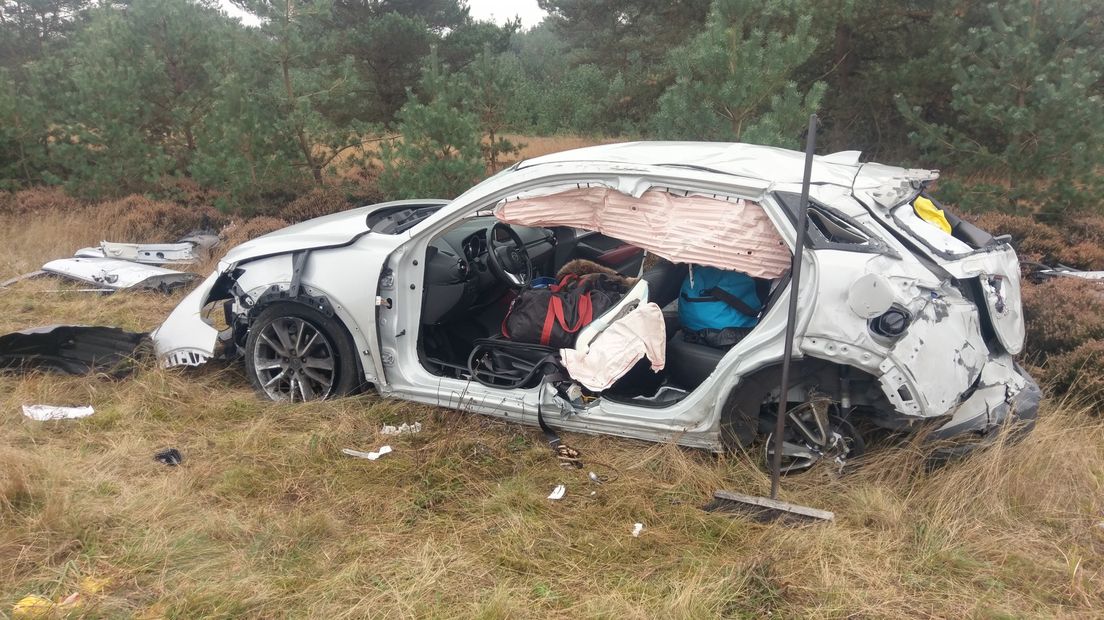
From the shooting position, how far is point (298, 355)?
167 inches

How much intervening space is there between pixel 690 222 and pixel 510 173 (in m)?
1.06

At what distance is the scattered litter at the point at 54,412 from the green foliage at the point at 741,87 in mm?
5794

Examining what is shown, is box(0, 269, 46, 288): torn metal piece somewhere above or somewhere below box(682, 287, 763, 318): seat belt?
below

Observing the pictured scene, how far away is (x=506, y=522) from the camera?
3217 millimetres

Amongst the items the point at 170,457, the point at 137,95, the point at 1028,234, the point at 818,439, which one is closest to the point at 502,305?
the point at 170,457

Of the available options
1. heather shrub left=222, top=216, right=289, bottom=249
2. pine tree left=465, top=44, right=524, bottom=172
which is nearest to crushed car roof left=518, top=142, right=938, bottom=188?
pine tree left=465, top=44, right=524, bottom=172

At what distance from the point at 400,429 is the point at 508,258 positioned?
3.97 feet

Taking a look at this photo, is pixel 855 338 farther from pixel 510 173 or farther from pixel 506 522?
pixel 510 173

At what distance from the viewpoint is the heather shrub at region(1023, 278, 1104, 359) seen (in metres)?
4.24

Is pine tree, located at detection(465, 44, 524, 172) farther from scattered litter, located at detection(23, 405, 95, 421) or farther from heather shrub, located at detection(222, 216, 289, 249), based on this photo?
scattered litter, located at detection(23, 405, 95, 421)

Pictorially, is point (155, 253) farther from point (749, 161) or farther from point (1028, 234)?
point (1028, 234)

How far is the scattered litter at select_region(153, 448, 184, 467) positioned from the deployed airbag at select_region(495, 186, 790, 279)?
7.34 ft

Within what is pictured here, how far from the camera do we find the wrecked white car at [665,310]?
296 cm

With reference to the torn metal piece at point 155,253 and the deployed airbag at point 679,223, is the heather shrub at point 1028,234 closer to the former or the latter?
the deployed airbag at point 679,223
